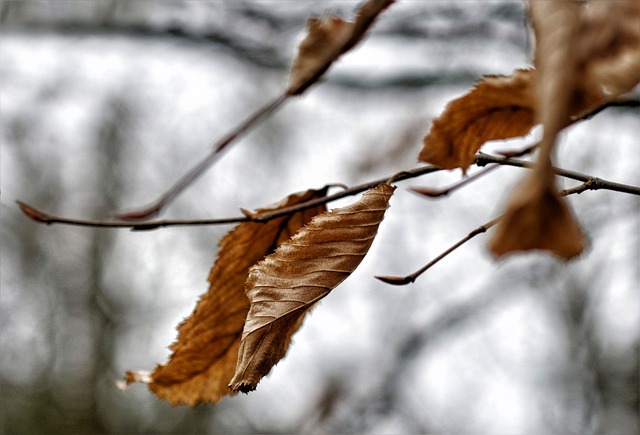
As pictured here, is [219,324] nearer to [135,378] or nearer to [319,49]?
[135,378]

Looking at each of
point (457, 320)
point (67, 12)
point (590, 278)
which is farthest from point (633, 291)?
point (67, 12)

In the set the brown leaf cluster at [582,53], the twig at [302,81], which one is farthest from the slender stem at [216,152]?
the brown leaf cluster at [582,53]

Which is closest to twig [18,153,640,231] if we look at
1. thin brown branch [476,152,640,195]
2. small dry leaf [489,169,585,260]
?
thin brown branch [476,152,640,195]

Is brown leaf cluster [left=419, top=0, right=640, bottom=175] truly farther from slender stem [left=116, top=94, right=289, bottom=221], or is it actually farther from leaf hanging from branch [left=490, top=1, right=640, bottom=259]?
slender stem [left=116, top=94, right=289, bottom=221]

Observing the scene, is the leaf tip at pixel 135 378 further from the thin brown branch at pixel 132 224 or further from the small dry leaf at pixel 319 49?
the small dry leaf at pixel 319 49

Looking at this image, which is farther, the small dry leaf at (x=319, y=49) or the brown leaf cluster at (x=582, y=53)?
the small dry leaf at (x=319, y=49)
